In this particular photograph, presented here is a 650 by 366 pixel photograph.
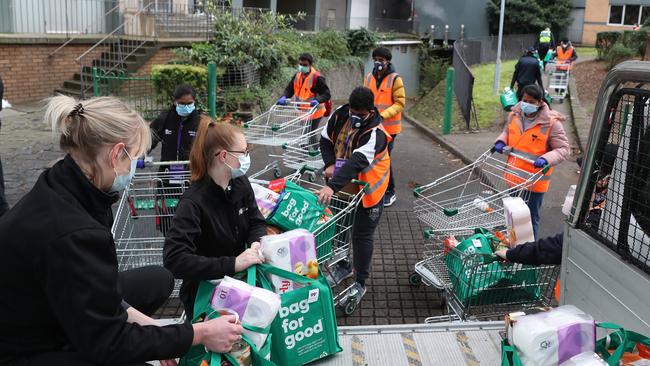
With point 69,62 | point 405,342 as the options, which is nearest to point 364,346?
point 405,342

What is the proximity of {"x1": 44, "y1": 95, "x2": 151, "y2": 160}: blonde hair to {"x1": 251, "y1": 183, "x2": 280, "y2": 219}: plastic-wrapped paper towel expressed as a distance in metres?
2.01

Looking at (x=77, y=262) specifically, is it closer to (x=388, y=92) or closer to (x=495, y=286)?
(x=495, y=286)

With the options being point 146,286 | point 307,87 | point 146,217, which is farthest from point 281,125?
point 146,286

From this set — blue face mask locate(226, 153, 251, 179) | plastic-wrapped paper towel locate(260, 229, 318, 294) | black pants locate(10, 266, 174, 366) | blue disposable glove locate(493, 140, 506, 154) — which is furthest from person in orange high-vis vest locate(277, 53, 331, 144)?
black pants locate(10, 266, 174, 366)

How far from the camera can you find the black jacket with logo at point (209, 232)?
318cm

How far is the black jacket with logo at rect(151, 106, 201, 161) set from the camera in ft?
20.6

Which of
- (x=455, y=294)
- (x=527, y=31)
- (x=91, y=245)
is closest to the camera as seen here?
(x=91, y=245)

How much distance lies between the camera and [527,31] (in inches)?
1425

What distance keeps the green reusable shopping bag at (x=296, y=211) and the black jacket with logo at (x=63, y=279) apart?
2.15 m

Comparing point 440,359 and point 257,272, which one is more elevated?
point 257,272

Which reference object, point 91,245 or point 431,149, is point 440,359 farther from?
point 431,149

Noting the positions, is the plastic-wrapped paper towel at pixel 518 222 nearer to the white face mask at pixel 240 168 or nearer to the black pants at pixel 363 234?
the black pants at pixel 363 234

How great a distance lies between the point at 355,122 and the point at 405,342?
257 cm

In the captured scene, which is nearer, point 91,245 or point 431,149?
point 91,245
